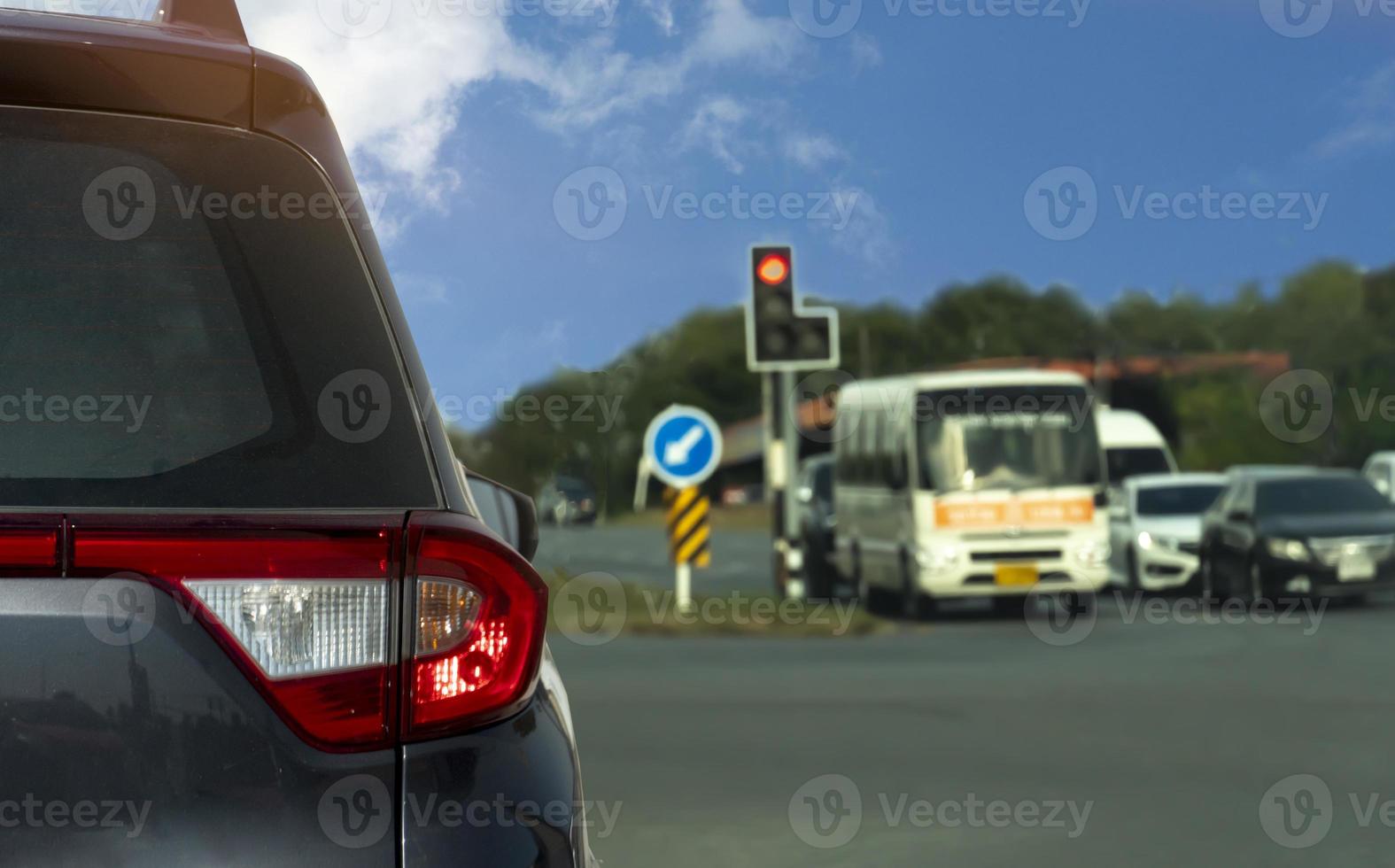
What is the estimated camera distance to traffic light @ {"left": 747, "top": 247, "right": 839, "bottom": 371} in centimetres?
1986

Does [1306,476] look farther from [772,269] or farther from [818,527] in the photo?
[818,527]

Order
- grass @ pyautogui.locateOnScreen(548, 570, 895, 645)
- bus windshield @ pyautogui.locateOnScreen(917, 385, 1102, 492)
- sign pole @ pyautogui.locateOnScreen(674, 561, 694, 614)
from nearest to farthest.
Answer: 1. grass @ pyautogui.locateOnScreen(548, 570, 895, 645)
2. sign pole @ pyautogui.locateOnScreen(674, 561, 694, 614)
3. bus windshield @ pyautogui.locateOnScreen(917, 385, 1102, 492)

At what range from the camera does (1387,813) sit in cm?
791

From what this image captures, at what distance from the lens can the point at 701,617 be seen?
786 inches

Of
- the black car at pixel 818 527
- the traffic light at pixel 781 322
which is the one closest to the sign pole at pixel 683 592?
the traffic light at pixel 781 322

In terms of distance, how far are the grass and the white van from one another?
25.7 ft

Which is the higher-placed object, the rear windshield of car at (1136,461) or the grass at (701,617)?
the rear windshield of car at (1136,461)

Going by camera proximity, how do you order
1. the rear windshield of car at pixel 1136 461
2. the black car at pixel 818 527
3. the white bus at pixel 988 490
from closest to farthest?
the white bus at pixel 988 490, the black car at pixel 818 527, the rear windshield of car at pixel 1136 461

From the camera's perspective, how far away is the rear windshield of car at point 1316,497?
2186 cm

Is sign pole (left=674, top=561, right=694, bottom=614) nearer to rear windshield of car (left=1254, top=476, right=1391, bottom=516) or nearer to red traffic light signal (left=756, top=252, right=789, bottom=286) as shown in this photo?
red traffic light signal (left=756, top=252, right=789, bottom=286)

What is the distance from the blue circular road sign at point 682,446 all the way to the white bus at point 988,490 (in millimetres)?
3138

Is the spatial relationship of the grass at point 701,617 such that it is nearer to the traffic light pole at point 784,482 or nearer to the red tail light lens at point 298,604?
the traffic light pole at point 784,482

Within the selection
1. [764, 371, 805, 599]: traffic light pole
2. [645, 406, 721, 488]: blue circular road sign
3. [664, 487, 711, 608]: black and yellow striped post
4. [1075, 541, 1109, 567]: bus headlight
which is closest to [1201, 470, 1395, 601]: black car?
[1075, 541, 1109, 567]: bus headlight

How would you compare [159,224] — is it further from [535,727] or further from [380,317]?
[535,727]
